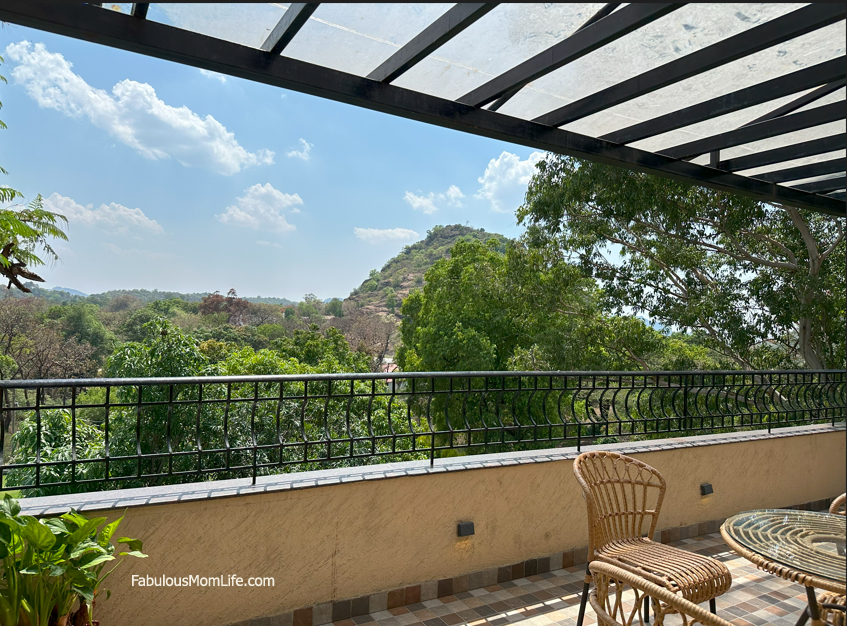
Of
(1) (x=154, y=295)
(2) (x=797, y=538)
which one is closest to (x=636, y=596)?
(2) (x=797, y=538)

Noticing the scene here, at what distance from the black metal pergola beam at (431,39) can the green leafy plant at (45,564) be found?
6.42 feet

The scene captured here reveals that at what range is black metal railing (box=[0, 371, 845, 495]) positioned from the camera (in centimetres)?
247

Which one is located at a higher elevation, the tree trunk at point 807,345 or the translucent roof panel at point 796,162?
the translucent roof panel at point 796,162

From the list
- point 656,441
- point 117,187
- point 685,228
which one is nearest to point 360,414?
point 685,228

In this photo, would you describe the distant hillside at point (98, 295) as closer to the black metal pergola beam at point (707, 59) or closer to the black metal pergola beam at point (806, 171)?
the black metal pergola beam at point (707, 59)

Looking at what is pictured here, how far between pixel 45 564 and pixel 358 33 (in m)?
2.11

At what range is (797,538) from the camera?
2.14 metres

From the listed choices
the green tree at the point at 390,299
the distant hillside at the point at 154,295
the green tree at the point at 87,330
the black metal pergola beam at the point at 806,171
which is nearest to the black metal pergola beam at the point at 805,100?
the black metal pergola beam at the point at 806,171

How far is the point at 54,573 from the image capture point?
1833 millimetres

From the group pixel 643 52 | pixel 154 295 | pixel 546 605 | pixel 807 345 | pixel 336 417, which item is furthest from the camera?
pixel 154 295

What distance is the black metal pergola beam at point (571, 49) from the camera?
1898 millimetres

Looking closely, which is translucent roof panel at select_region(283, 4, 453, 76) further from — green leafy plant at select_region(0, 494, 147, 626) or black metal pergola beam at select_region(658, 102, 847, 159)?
green leafy plant at select_region(0, 494, 147, 626)

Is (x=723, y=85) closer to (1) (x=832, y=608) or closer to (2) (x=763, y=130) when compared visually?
(2) (x=763, y=130)

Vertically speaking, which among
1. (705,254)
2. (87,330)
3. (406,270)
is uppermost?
(406,270)
